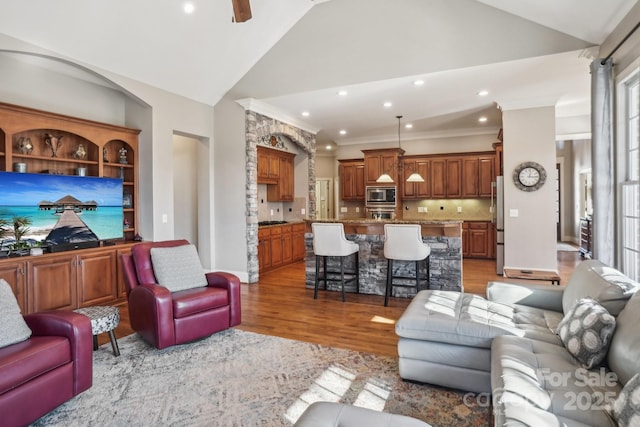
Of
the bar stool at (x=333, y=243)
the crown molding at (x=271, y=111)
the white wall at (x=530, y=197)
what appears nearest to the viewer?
the bar stool at (x=333, y=243)

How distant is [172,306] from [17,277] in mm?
1895

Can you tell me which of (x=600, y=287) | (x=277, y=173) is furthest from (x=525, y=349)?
(x=277, y=173)

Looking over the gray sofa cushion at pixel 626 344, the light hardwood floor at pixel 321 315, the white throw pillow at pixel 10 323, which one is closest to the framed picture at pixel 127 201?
the light hardwood floor at pixel 321 315

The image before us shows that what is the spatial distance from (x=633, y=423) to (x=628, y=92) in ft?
10.5

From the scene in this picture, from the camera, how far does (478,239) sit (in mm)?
7980

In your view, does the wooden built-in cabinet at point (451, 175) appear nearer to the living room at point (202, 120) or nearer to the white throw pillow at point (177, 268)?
the living room at point (202, 120)

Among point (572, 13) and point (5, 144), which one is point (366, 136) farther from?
point (5, 144)

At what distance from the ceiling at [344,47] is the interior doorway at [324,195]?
4288mm

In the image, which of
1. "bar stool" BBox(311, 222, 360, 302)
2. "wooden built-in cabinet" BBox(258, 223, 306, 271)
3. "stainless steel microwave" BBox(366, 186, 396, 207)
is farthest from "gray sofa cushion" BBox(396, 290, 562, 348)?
"stainless steel microwave" BBox(366, 186, 396, 207)

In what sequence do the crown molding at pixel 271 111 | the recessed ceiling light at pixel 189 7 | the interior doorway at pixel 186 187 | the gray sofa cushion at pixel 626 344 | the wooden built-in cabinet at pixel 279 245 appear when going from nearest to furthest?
the gray sofa cushion at pixel 626 344, the recessed ceiling light at pixel 189 7, the crown molding at pixel 271 111, the wooden built-in cabinet at pixel 279 245, the interior doorway at pixel 186 187

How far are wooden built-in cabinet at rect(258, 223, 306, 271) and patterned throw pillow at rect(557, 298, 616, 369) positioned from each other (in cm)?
502

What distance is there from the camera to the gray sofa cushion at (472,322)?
2.36 m

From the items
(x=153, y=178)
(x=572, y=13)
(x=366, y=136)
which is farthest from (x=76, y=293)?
(x=366, y=136)

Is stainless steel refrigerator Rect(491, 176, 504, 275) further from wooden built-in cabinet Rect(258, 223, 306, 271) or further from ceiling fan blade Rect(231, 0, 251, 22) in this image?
ceiling fan blade Rect(231, 0, 251, 22)
